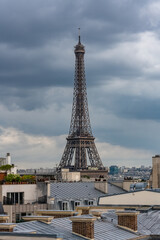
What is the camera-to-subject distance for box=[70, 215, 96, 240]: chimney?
30.6 meters

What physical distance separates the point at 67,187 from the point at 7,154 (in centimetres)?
4813

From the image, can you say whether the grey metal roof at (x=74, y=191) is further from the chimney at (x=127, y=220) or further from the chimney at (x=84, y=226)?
the chimney at (x=84, y=226)

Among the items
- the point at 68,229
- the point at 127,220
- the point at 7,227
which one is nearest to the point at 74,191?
the point at 127,220

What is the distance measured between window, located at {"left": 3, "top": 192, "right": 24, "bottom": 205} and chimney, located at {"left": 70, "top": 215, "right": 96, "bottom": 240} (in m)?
37.1

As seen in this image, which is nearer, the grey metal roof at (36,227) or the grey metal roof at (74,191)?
the grey metal roof at (36,227)

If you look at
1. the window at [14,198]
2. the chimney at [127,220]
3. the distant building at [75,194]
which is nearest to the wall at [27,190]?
the window at [14,198]

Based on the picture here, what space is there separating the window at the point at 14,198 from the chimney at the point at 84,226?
37079mm

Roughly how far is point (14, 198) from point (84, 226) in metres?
39.1

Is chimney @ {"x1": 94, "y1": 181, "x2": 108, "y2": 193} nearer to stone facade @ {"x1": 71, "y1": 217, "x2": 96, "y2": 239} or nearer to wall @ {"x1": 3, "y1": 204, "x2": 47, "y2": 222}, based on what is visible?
wall @ {"x1": 3, "y1": 204, "x2": 47, "y2": 222}

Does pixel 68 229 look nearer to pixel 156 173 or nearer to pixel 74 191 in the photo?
pixel 74 191

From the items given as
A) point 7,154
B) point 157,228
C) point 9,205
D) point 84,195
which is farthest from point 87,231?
point 7,154

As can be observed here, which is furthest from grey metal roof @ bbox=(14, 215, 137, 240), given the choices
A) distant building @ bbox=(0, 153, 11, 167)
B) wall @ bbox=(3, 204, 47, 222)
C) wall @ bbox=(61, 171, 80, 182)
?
wall @ bbox=(61, 171, 80, 182)

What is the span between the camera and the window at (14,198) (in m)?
68.1

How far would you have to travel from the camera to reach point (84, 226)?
30.8 metres
